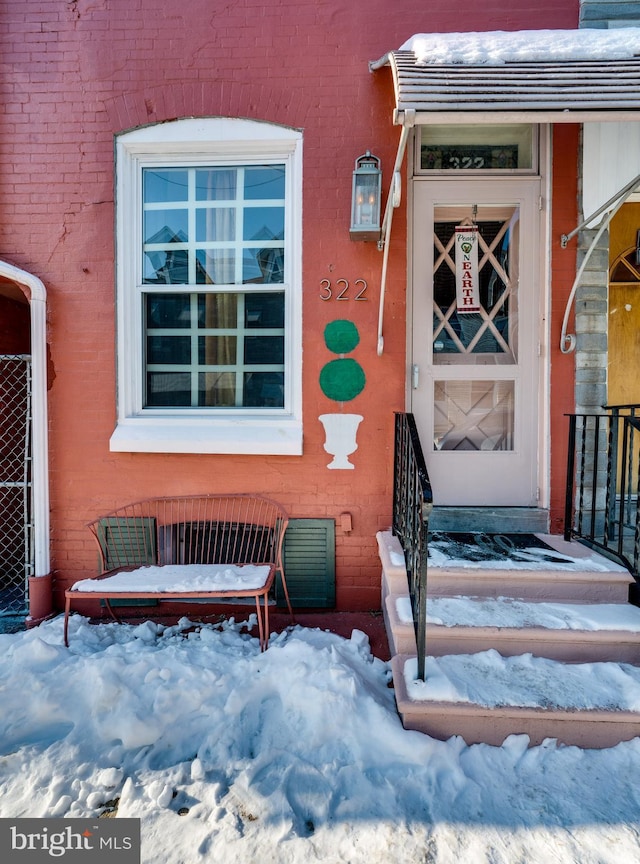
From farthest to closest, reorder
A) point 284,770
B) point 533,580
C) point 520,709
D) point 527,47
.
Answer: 1. point 533,580
2. point 527,47
3. point 520,709
4. point 284,770

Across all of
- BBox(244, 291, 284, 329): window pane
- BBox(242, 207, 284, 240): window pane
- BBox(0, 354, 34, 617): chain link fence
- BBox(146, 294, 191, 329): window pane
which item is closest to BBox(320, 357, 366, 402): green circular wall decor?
BBox(244, 291, 284, 329): window pane

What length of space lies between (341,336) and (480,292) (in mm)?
1186

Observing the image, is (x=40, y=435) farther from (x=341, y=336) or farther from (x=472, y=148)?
(x=472, y=148)

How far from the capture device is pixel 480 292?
373cm

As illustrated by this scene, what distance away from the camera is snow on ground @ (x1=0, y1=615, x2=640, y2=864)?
1.79 m

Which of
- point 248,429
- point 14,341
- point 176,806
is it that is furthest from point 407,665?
point 14,341

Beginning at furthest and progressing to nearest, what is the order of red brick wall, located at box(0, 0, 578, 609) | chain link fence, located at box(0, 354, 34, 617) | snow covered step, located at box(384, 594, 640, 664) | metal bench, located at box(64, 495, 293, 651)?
chain link fence, located at box(0, 354, 34, 617), metal bench, located at box(64, 495, 293, 651), red brick wall, located at box(0, 0, 578, 609), snow covered step, located at box(384, 594, 640, 664)

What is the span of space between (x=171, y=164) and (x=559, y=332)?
325 centimetres

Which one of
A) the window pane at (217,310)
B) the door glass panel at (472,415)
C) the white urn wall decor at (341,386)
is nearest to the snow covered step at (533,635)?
the white urn wall decor at (341,386)

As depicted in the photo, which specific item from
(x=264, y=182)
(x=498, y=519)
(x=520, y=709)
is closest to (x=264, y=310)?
(x=264, y=182)

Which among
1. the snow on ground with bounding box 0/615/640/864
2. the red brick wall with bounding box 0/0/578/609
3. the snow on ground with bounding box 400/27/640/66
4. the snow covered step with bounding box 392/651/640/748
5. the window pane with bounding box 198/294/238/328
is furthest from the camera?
the window pane with bounding box 198/294/238/328

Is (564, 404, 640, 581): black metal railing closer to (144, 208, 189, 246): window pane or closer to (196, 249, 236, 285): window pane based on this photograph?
(196, 249, 236, 285): window pane

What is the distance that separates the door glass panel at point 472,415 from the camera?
3750 millimetres

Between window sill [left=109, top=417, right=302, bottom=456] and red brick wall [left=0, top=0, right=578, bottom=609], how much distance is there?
0.31 ft
